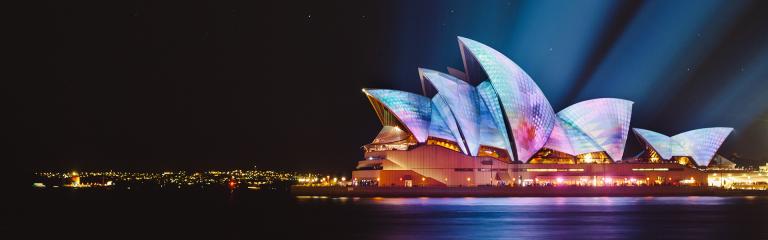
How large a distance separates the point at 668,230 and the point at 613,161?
43636 mm

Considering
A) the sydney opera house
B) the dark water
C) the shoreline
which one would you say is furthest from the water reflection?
the shoreline

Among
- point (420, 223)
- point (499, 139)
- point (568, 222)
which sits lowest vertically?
point (420, 223)

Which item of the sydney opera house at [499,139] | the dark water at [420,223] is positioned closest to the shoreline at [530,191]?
the sydney opera house at [499,139]

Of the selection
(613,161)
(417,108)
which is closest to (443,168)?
(417,108)

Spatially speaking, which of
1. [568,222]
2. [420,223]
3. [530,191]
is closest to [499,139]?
[530,191]

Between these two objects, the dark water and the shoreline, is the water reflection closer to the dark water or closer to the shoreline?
the dark water

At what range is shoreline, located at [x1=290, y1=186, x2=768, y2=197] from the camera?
78000 millimetres

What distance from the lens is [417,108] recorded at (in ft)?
250

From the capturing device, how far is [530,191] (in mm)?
78812

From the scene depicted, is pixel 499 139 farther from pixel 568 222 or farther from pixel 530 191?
pixel 568 222

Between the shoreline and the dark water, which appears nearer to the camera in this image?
the dark water

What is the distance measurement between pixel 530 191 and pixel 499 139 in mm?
5568

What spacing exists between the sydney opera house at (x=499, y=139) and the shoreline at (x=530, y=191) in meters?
1.11

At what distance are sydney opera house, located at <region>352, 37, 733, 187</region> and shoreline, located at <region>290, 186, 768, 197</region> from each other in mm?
1110
